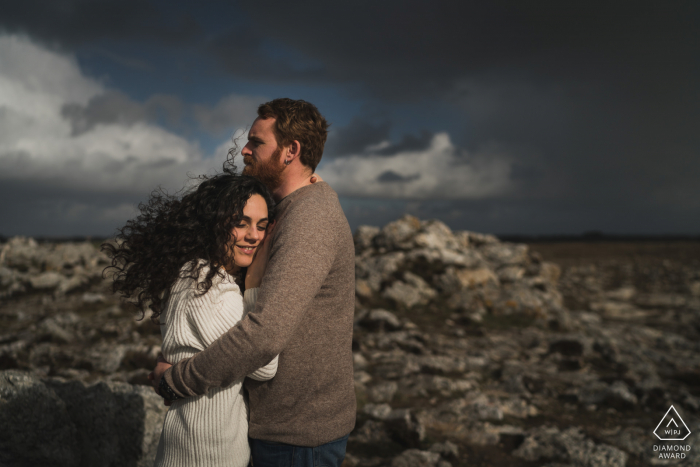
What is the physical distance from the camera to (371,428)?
7637 mm

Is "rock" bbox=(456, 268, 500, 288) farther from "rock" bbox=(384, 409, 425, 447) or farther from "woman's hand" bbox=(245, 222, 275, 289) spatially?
"woman's hand" bbox=(245, 222, 275, 289)

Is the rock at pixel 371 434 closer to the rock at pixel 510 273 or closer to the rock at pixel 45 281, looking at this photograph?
the rock at pixel 510 273

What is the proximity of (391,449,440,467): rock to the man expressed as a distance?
3.94m

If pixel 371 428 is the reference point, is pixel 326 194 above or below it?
above

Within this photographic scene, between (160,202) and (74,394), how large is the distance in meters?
3.95

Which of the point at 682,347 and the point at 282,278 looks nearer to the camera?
the point at 282,278

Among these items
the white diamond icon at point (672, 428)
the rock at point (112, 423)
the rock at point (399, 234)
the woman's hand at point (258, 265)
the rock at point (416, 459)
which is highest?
the rock at point (399, 234)

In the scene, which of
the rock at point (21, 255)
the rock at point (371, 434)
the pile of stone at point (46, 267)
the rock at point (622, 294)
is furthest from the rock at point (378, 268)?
the rock at point (622, 294)

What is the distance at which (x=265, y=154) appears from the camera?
322cm

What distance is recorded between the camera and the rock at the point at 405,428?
23.6 ft

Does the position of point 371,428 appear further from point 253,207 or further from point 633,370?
point 633,370

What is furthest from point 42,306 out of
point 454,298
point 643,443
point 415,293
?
point 643,443

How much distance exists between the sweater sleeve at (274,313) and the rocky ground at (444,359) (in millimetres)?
3691

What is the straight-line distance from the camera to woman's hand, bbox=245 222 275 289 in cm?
291
